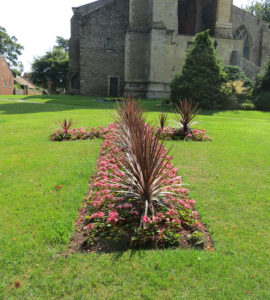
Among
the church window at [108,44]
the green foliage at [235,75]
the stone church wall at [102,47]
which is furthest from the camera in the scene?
the church window at [108,44]

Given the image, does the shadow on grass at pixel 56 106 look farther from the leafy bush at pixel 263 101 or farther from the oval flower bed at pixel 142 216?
the oval flower bed at pixel 142 216

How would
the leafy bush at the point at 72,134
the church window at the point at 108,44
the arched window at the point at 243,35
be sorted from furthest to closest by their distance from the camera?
1. the arched window at the point at 243,35
2. the church window at the point at 108,44
3. the leafy bush at the point at 72,134

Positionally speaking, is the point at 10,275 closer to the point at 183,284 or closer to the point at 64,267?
the point at 64,267

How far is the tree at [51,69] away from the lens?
4738cm

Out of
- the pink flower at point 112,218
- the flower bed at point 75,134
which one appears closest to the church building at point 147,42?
the flower bed at point 75,134

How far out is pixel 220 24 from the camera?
30.5 metres

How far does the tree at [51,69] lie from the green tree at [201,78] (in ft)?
111

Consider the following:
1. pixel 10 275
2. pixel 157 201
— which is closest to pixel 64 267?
pixel 10 275

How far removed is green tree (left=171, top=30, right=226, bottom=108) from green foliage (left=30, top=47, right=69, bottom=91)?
111 ft

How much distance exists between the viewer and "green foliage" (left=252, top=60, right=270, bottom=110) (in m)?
20.4

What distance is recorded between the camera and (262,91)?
69.9ft

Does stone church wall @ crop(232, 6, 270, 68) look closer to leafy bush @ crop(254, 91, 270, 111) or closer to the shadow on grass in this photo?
leafy bush @ crop(254, 91, 270, 111)

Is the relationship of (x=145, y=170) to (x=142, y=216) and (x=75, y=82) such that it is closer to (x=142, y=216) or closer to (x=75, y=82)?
(x=142, y=216)

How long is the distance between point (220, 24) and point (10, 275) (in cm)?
3409
